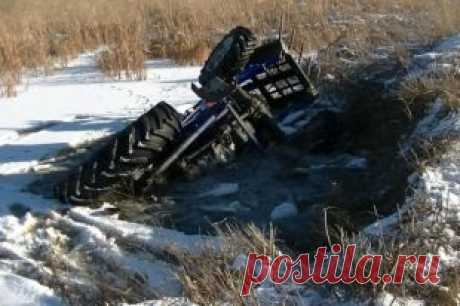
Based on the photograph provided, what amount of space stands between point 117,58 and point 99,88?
0.78 m

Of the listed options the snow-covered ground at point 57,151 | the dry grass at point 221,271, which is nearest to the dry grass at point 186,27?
the snow-covered ground at point 57,151

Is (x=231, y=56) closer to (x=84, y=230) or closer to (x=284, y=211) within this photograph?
(x=284, y=211)

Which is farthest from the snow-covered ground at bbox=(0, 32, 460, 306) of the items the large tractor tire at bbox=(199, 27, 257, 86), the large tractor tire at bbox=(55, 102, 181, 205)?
the large tractor tire at bbox=(199, 27, 257, 86)

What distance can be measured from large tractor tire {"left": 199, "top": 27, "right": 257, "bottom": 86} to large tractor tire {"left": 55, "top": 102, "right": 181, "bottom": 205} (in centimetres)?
59

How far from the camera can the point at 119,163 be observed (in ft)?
14.2

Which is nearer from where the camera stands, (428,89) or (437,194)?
(437,194)

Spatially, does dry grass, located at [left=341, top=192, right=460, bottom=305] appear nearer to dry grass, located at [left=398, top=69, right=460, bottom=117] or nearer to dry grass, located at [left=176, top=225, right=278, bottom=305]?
dry grass, located at [left=176, top=225, right=278, bottom=305]

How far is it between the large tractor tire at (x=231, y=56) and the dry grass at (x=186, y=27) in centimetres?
263

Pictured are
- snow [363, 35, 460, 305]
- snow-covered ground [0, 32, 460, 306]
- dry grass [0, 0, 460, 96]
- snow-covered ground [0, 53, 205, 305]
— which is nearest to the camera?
snow [363, 35, 460, 305]

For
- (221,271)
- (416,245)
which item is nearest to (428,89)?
(416,245)

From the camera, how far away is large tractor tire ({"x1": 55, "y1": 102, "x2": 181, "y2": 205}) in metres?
4.31

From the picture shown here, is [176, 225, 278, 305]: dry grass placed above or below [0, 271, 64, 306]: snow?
above

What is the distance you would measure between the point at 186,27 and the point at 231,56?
18.8ft

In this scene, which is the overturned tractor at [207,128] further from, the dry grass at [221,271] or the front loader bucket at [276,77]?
the dry grass at [221,271]
